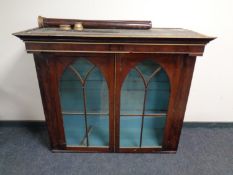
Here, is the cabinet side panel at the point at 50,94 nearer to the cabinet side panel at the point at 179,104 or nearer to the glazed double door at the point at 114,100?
the glazed double door at the point at 114,100

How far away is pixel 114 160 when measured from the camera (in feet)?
4.71

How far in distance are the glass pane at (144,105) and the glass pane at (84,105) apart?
144 mm

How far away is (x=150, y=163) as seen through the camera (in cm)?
142

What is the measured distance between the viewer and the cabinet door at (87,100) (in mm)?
1166

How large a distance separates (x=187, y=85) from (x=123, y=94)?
16.6 inches

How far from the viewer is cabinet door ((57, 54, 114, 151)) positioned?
45.9 inches

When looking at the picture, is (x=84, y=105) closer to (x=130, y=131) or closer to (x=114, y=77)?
(x=114, y=77)

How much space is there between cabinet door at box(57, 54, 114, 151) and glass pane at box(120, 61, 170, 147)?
11 centimetres

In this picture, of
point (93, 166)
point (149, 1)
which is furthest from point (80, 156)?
point (149, 1)

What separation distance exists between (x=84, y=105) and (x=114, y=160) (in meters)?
0.50

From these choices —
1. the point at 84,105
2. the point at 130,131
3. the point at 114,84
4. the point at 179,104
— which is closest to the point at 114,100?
the point at 114,84

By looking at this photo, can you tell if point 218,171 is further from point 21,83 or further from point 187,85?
point 21,83

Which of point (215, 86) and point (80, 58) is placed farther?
point (215, 86)

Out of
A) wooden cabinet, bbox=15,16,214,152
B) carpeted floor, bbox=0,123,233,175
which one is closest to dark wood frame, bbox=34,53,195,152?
wooden cabinet, bbox=15,16,214,152
